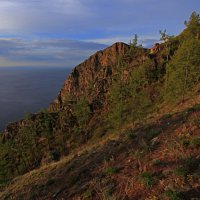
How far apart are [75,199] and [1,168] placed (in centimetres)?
4759

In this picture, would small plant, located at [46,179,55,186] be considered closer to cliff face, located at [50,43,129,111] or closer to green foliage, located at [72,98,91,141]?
green foliage, located at [72,98,91,141]

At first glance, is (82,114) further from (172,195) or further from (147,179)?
(172,195)

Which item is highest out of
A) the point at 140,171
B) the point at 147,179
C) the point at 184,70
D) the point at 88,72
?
the point at 184,70

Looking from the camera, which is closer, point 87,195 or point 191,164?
point 191,164

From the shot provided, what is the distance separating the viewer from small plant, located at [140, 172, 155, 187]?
36.1 feet

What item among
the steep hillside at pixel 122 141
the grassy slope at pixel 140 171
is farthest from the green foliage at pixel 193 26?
the grassy slope at pixel 140 171

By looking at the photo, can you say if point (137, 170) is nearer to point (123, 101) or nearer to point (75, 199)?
point (75, 199)

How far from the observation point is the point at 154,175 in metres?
11.5

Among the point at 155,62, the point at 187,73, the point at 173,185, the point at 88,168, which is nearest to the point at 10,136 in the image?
the point at 155,62

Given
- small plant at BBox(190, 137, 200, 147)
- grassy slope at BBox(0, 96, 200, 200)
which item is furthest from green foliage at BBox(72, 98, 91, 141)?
small plant at BBox(190, 137, 200, 147)

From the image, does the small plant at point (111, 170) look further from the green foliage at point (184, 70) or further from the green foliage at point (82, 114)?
the green foliage at point (82, 114)

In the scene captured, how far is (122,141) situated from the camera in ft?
58.6

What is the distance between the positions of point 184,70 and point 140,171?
139 ft

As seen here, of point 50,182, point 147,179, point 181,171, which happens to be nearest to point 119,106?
point 50,182
